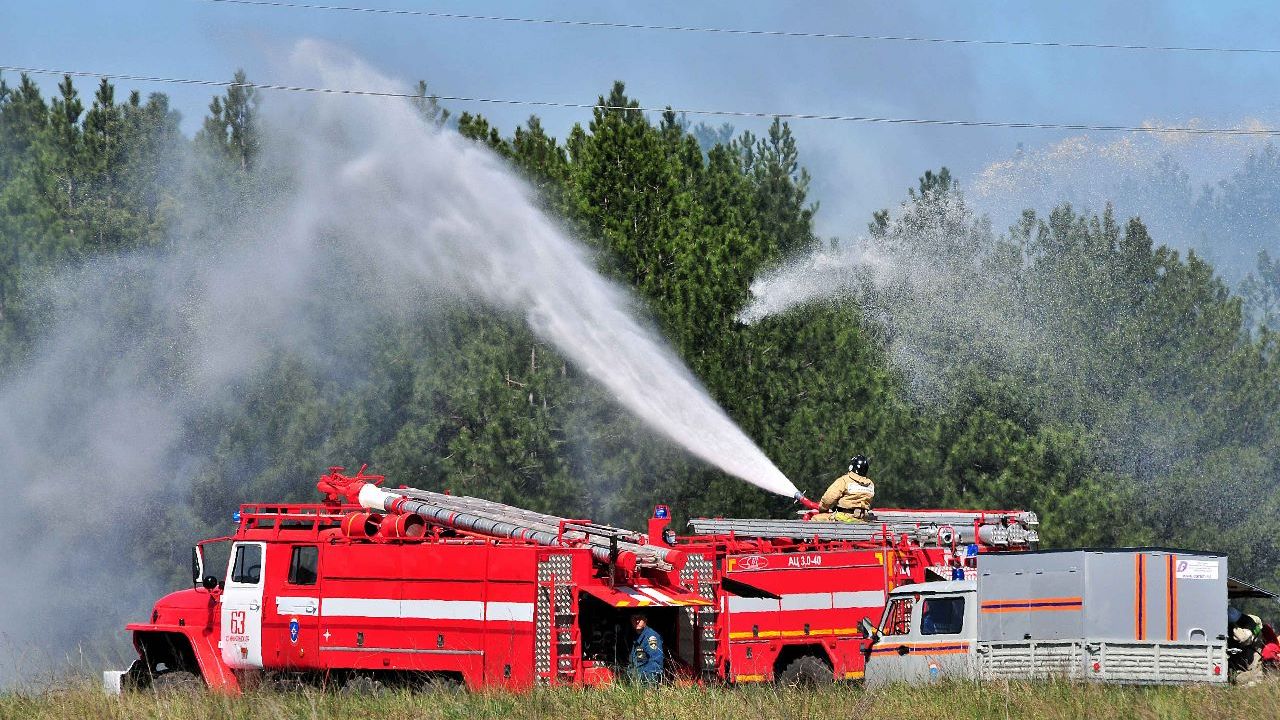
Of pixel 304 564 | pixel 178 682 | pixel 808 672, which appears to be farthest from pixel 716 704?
pixel 178 682

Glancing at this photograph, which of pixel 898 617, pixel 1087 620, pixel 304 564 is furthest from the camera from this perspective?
pixel 304 564

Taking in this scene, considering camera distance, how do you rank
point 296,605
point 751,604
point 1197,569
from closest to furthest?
1. point 1197,569
2. point 296,605
3. point 751,604

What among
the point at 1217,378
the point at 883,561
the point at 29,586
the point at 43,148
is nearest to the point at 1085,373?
the point at 1217,378

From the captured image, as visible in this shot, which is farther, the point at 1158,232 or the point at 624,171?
the point at 1158,232

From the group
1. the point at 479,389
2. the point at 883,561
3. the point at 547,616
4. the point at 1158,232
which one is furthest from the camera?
the point at 1158,232

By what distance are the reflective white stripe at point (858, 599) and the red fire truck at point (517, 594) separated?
0.06 ft

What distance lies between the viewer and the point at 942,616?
1875 centimetres

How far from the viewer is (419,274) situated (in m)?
37.1

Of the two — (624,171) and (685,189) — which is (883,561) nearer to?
(624,171)

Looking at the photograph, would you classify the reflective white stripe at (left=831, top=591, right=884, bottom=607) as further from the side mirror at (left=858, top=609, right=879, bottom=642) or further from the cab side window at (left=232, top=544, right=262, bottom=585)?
the cab side window at (left=232, top=544, right=262, bottom=585)

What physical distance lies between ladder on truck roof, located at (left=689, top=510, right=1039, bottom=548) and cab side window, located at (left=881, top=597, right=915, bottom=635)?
1681 mm

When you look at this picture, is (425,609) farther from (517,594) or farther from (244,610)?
(244,610)

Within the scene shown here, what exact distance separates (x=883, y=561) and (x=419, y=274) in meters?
18.9

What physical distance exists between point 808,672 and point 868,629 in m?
1.29
